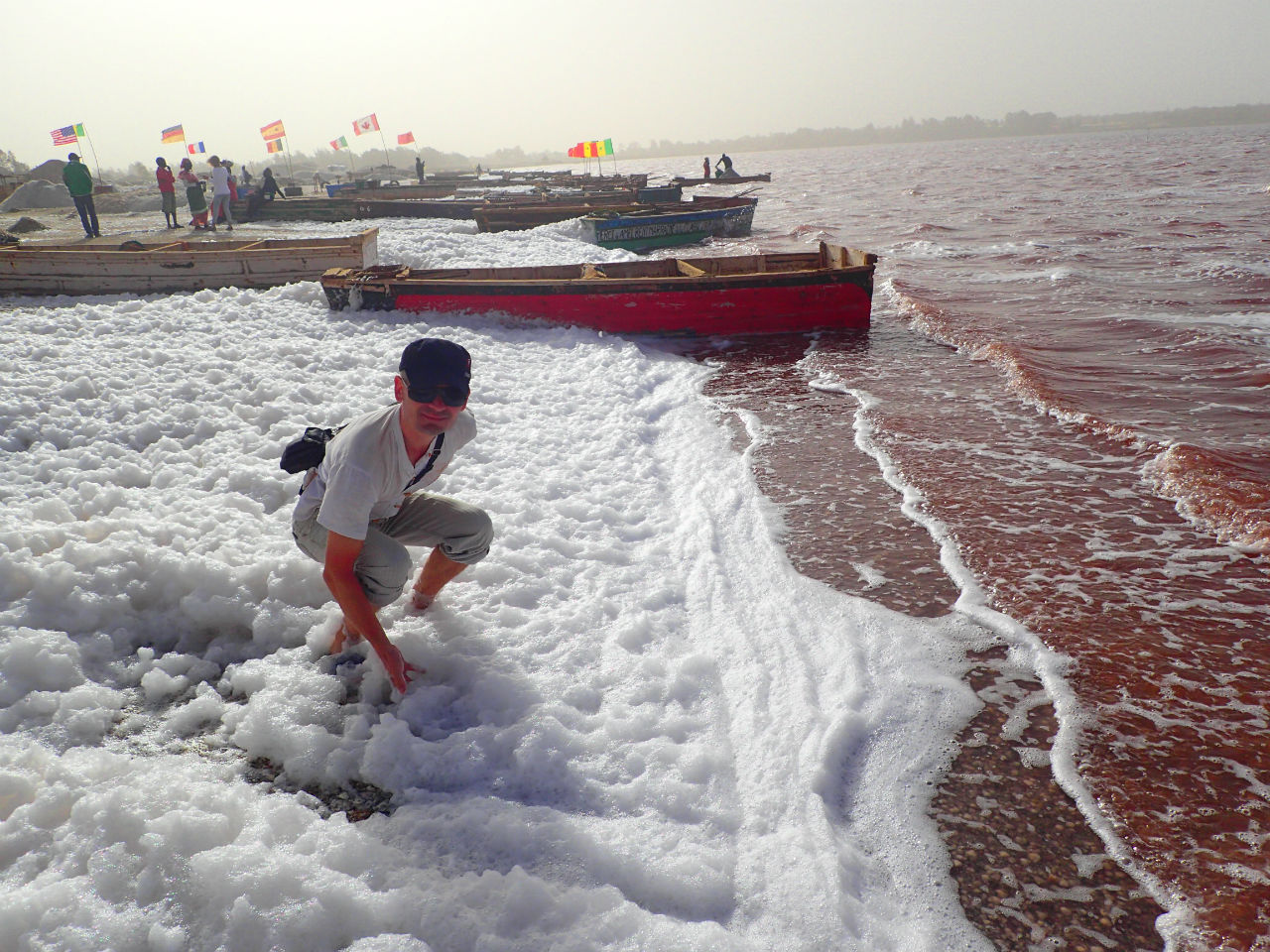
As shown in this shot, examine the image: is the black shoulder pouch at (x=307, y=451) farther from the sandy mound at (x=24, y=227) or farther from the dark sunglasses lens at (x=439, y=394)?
the sandy mound at (x=24, y=227)

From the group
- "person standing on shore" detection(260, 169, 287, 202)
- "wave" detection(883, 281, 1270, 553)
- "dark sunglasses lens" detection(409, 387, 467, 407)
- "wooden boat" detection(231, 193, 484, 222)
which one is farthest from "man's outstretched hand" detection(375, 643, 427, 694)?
"person standing on shore" detection(260, 169, 287, 202)

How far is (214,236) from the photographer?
67.3ft

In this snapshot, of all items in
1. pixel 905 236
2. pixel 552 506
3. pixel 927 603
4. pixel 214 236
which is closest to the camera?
pixel 927 603

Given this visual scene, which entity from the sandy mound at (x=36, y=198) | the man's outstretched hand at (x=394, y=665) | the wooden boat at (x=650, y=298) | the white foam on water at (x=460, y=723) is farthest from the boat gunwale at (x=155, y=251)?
the sandy mound at (x=36, y=198)

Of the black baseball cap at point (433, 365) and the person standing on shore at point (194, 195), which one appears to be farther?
the person standing on shore at point (194, 195)

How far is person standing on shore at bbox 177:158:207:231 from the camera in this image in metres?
21.0

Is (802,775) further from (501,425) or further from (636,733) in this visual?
(501,425)

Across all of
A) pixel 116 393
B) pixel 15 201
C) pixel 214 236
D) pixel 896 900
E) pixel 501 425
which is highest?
pixel 15 201

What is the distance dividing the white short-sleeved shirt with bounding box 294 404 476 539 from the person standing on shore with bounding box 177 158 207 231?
73.5ft

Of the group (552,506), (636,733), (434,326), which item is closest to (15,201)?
(434,326)

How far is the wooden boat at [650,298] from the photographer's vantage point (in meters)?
A: 10.6

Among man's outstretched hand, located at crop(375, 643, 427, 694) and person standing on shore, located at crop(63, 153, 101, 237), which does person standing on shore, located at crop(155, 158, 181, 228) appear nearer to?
person standing on shore, located at crop(63, 153, 101, 237)

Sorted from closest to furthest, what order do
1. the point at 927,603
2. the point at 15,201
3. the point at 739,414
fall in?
the point at 927,603
the point at 739,414
the point at 15,201

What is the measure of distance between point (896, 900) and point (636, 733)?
4.05 feet
